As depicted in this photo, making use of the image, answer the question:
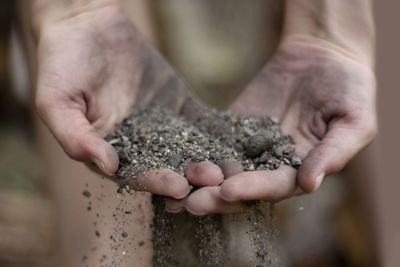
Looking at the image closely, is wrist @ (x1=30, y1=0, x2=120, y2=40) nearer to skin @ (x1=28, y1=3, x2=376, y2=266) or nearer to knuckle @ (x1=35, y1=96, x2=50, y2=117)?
skin @ (x1=28, y1=3, x2=376, y2=266)

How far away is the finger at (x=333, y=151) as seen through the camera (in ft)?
4.94

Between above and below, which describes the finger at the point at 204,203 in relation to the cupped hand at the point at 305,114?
above

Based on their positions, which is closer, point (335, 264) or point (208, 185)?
point (208, 185)

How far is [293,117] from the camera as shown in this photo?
181 centimetres

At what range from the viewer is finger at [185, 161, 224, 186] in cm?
147

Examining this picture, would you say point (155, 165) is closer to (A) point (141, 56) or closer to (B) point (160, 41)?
(A) point (141, 56)

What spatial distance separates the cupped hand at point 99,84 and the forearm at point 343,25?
344 millimetres

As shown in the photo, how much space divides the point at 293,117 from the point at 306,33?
0.81ft

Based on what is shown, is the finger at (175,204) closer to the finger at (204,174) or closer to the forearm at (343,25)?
the finger at (204,174)

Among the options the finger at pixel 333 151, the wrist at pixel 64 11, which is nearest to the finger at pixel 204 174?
the finger at pixel 333 151

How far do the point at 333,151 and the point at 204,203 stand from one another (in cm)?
29

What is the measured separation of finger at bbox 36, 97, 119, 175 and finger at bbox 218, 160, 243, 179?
0.21 meters

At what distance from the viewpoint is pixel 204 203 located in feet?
4.73

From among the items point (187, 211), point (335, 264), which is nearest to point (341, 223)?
point (335, 264)
